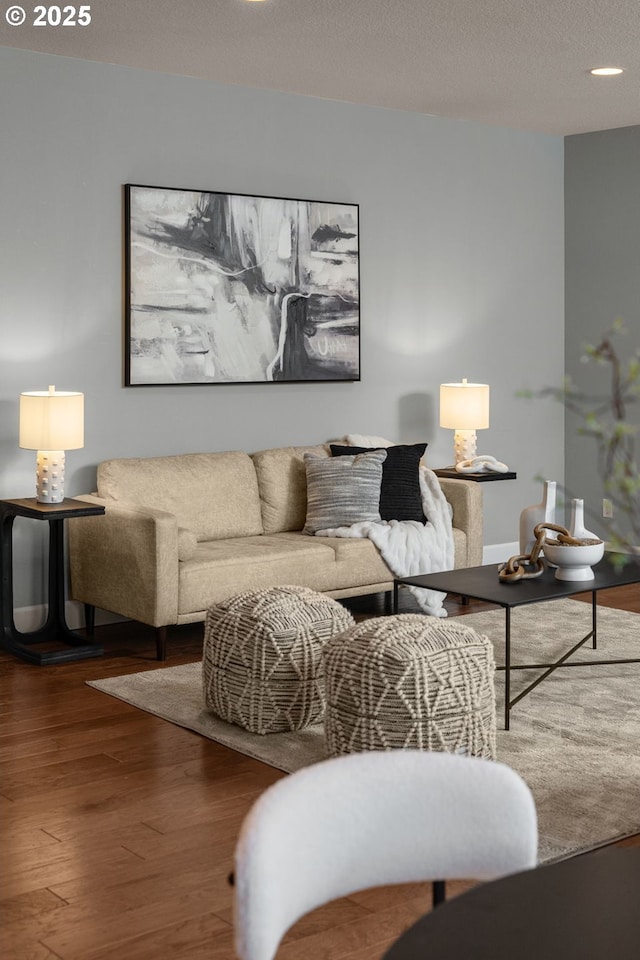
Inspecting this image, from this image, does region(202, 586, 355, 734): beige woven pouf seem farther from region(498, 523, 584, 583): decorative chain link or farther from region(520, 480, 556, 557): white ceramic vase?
region(520, 480, 556, 557): white ceramic vase

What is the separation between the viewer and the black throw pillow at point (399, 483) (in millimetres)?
5918

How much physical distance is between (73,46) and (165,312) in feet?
4.22

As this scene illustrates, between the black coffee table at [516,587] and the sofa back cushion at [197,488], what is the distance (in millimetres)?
1416

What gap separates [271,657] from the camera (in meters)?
3.86

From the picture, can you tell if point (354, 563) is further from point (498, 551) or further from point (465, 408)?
point (498, 551)

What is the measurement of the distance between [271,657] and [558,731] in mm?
1028

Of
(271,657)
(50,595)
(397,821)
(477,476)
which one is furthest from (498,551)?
(397,821)

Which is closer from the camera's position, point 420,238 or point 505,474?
point 505,474

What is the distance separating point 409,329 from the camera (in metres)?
6.83

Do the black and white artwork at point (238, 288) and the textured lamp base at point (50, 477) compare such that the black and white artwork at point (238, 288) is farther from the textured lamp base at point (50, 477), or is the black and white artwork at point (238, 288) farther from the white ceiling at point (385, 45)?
the textured lamp base at point (50, 477)

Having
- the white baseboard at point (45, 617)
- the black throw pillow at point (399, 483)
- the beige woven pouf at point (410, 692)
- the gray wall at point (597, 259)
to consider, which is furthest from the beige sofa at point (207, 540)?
the gray wall at point (597, 259)

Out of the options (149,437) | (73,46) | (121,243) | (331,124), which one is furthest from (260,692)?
(331,124)

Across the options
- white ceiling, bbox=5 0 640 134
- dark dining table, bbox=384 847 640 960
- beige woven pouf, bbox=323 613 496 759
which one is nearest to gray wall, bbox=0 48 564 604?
white ceiling, bbox=5 0 640 134

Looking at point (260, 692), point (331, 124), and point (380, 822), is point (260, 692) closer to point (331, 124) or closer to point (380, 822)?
point (380, 822)
